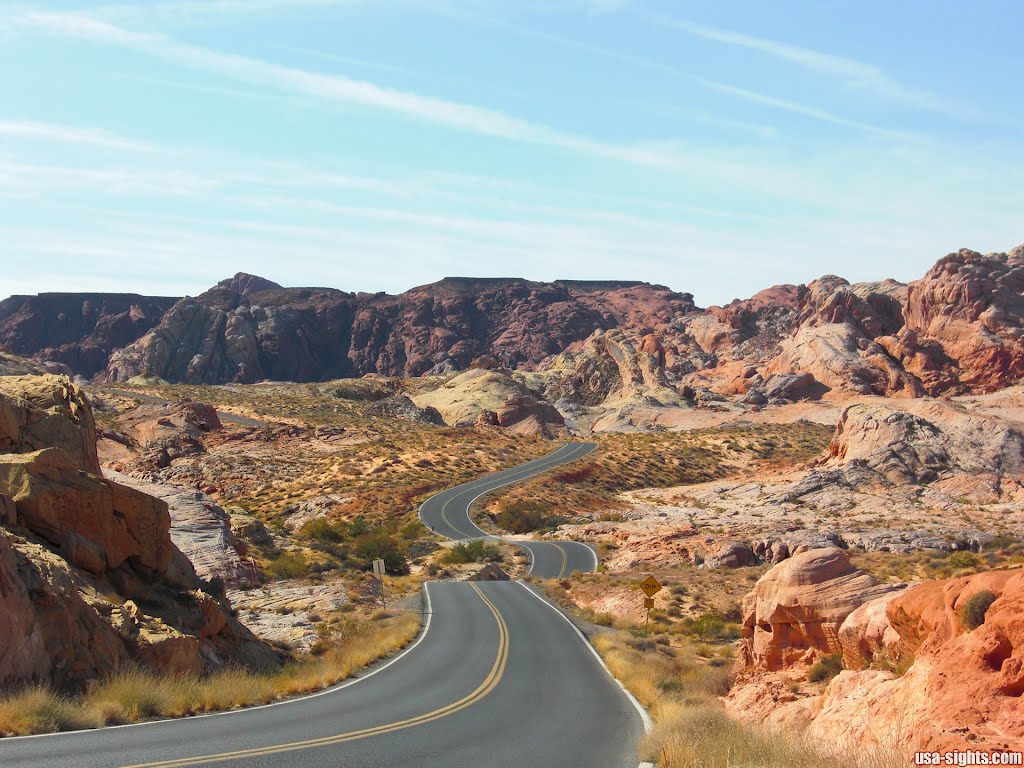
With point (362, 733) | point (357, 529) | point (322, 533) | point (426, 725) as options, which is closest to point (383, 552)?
point (322, 533)

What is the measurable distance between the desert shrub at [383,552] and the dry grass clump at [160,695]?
2027 cm

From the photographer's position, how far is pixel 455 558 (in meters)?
43.2

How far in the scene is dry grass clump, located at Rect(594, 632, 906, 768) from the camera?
29.5ft

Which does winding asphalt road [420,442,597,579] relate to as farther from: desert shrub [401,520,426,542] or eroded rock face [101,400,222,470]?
eroded rock face [101,400,222,470]

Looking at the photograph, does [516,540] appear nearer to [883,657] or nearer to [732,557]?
[732,557]

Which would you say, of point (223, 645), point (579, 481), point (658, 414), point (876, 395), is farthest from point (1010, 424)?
point (223, 645)

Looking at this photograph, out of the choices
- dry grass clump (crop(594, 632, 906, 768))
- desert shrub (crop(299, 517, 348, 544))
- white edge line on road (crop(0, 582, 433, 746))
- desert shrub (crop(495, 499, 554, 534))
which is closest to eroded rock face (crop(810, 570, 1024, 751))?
dry grass clump (crop(594, 632, 906, 768))

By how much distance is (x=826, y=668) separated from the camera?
1482 centimetres

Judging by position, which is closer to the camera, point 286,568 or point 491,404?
point 286,568

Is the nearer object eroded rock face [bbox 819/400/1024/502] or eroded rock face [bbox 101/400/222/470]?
eroded rock face [bbox 819/400/1024/502]

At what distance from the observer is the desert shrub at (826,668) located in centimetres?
1474

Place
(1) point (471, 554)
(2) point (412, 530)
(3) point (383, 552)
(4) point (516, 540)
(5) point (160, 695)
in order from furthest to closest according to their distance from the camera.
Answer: (4) point (516, 540)
(2) point (412, 530)
(1) point (471, 554)
(3) point (383, 552)
(5) point (160, 695)

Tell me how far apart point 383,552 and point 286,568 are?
9939 mm

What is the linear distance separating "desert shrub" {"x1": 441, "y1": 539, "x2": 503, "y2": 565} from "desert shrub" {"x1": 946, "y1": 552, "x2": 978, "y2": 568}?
2132 centimetres
